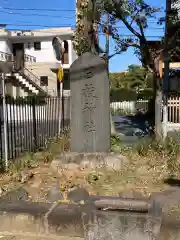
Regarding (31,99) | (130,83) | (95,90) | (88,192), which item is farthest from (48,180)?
(130,83)

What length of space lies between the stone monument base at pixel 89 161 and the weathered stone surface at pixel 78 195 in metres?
1.12

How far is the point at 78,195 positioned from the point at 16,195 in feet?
2.95

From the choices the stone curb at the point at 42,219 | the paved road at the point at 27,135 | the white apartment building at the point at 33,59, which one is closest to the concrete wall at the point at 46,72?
the white apartment building at the point at 33,59

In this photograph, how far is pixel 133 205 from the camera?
162 inches

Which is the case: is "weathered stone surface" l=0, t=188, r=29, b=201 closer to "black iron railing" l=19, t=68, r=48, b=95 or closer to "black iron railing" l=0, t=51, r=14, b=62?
"black iron railing" l=19, t=68, r=48, b=95

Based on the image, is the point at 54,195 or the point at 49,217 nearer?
the point at 49,217

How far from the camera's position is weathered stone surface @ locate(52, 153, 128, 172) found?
6.20 m

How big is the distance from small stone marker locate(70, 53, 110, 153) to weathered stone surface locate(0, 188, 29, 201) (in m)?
1.76

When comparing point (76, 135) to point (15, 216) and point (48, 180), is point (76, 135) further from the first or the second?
point (15, 216)

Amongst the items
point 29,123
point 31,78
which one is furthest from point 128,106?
point 29,123

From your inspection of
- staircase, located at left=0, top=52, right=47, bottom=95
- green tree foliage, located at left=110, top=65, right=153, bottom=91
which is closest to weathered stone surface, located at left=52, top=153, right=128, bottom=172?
staircase, located at left=0, top=52, right=47, bottom=95

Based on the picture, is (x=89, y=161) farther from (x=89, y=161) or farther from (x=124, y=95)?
(x=124, y=95)

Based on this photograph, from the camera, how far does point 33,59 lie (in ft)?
121

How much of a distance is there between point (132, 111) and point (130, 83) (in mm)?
A: 12728
